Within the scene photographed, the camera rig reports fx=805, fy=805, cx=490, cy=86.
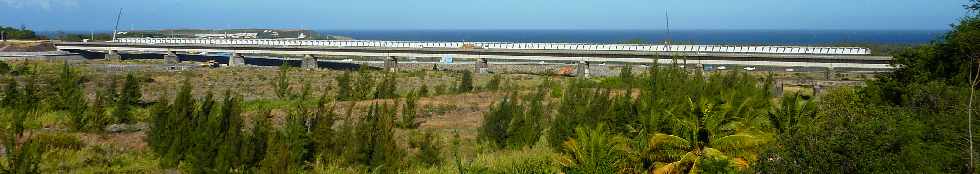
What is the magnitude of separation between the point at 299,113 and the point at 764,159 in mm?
8887

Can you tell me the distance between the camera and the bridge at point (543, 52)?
5319 centimetres

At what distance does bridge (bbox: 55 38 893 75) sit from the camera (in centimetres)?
5319

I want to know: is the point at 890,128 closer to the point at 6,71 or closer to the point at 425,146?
the point at 425,146

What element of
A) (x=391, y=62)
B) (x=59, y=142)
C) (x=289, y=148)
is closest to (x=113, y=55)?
(x=391, y=62)

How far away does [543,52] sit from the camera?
61.4 meters

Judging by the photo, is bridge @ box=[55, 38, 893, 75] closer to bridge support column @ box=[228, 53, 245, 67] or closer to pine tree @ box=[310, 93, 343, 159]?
bridge support column @ box=[228, 53, 245, 67]

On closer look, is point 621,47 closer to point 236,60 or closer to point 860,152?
point 236,60

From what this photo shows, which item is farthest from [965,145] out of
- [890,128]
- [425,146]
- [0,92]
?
[0,92]

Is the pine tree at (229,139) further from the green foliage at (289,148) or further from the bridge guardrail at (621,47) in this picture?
the bridge guardrail at (621,47)

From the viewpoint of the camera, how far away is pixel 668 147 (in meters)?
13.8

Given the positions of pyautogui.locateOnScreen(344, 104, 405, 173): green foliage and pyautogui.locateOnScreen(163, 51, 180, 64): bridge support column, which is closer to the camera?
pyautogui.locateOnScreen(344, 104, 405, 173): green foliage

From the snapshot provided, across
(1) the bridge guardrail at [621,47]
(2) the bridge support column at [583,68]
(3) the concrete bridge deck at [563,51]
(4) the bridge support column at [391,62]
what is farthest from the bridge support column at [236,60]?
(2) the bridge support column at [583,68]

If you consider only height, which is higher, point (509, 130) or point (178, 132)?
point (178, 132)

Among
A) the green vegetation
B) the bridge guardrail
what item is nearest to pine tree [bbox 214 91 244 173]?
the green vegetation
